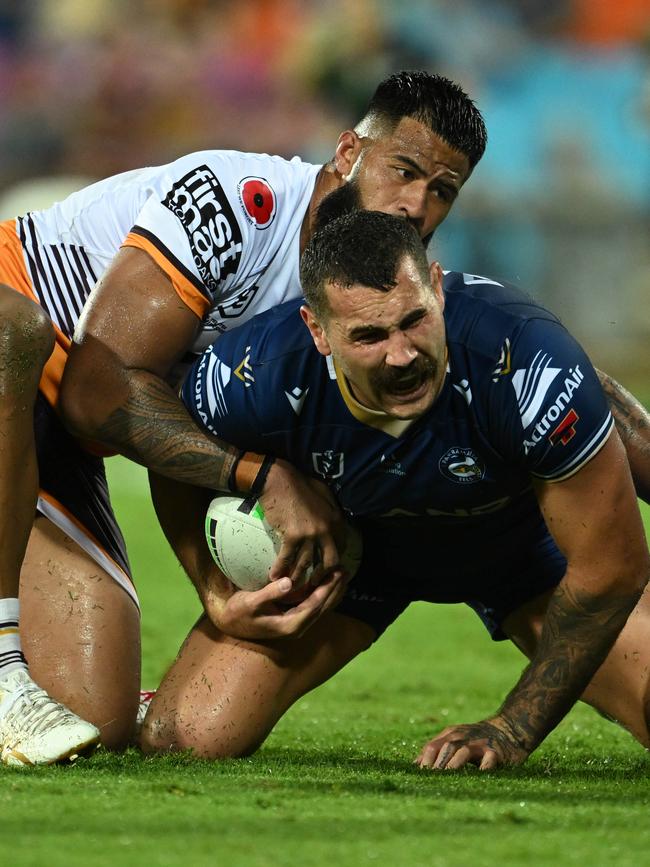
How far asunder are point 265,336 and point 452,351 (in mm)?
576

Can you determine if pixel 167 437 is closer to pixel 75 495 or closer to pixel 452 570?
pixel 75 495

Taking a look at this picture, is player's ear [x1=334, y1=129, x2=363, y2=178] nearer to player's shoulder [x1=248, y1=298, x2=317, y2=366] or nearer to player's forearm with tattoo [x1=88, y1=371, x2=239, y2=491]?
player's shoulder [x1=248, y1=298, x2=317, y2=366]

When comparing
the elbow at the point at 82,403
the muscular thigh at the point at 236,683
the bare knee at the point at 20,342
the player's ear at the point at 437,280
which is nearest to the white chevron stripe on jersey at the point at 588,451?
the player's ear at the point at 437,280

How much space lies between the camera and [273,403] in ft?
13.3

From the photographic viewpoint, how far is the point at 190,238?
4344mm

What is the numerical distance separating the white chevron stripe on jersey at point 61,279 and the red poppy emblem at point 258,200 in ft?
2.10

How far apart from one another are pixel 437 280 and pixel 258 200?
87 centimetres

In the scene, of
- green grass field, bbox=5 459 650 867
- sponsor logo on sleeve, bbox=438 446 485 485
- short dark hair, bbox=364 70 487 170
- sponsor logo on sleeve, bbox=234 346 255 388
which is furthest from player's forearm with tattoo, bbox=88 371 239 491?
short dark hair, bbox=364 70 487 170

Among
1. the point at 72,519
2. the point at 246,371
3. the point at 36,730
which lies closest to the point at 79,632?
the point at 72,519

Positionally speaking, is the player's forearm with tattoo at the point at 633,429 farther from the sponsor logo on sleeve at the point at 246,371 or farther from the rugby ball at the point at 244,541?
the sponsor logo on sleeve at the point at 246,371

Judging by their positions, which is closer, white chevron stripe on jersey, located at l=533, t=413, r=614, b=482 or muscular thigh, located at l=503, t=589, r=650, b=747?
white chevron stripe on jersey, located at l=533, t=413, r=614, b=482

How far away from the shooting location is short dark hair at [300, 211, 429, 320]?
12.4 feet

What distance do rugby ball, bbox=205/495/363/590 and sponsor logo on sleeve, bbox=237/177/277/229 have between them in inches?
35.4

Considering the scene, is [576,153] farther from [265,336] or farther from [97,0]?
[265,336]
